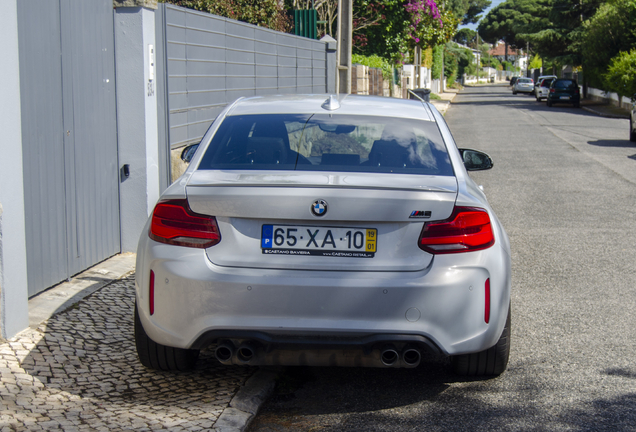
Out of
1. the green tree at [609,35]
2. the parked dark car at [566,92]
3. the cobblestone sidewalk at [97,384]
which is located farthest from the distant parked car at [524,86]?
Answer: the cobblestone sidewalk at [97,384]

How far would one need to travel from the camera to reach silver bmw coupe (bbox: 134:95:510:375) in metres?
3.41

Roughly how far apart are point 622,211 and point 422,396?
6665 mm

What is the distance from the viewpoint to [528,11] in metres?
106

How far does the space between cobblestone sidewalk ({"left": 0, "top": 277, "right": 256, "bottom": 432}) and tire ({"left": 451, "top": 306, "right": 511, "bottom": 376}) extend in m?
1.18

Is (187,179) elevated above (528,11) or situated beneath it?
situated beneath

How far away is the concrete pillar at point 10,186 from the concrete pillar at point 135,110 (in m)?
2.17

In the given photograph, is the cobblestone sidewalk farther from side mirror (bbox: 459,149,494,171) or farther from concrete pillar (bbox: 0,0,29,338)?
side mirror (bbox: 459,149,494,171)

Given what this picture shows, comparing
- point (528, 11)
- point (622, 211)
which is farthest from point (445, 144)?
point (528, 11)

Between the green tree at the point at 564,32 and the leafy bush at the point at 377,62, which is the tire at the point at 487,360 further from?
the green tree at the point at 564,32

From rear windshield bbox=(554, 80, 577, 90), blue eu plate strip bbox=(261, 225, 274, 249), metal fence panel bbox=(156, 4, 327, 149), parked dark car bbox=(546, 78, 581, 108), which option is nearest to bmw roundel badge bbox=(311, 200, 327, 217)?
blue eu plate strip bbox=(261, 225, 274, 249)

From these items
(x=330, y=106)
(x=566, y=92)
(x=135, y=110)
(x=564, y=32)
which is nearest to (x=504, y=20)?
(x=564, y=32)

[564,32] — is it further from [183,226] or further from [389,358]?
[183,226]

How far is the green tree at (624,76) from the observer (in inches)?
1272

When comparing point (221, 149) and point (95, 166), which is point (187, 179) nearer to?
point (221, 149)
